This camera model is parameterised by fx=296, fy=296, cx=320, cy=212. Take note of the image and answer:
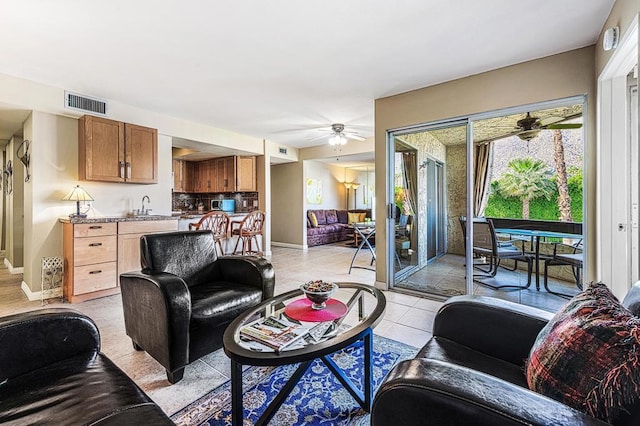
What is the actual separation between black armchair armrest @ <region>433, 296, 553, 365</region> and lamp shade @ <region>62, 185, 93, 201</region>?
13.2ft

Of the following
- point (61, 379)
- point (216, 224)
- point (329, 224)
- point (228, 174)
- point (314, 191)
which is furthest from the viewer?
point (329, 224)

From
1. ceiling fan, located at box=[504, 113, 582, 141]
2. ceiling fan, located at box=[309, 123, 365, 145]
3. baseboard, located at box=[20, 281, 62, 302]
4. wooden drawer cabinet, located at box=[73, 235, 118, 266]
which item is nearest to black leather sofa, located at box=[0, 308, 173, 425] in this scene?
wooden drawer cabinet, located at box=[73, 235, 118, 266]

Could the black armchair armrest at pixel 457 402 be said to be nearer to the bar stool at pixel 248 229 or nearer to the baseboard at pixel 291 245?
the bar stool at pixel 248 229

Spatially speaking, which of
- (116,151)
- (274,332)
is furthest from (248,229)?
(274,332)

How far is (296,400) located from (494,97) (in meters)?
3.22

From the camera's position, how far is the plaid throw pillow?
0.73 metres

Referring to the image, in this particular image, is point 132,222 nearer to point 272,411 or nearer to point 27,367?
point 27,367

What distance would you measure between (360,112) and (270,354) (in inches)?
154

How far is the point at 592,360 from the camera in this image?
816 millimetres

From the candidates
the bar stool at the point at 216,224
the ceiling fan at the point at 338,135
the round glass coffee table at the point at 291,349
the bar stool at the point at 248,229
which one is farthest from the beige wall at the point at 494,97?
the bar stool at the point at 216,224

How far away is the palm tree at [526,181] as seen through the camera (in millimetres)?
3594

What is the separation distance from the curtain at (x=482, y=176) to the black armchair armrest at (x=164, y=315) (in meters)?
3.14

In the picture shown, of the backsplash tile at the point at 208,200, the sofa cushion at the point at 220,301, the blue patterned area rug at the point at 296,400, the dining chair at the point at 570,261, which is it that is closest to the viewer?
the blue patterned area rug at the point at 296,400

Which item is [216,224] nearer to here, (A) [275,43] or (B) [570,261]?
(A) [275,43]
